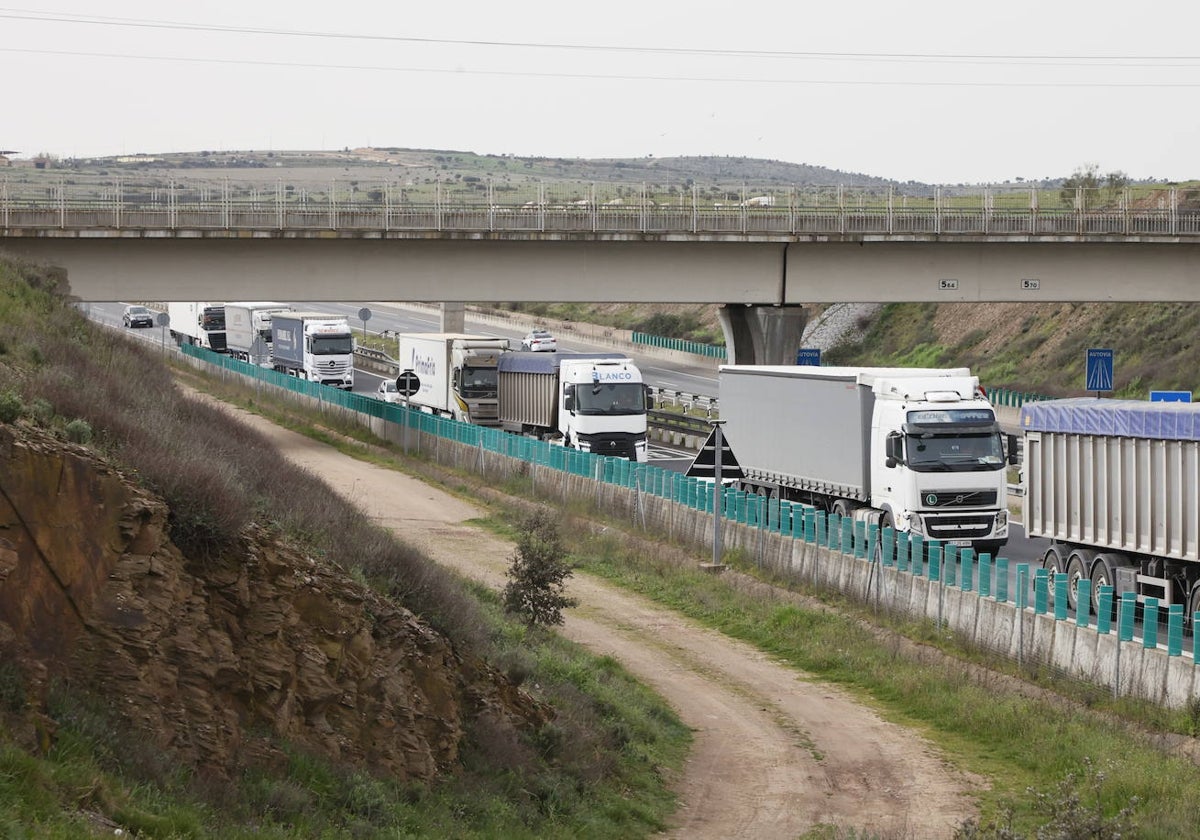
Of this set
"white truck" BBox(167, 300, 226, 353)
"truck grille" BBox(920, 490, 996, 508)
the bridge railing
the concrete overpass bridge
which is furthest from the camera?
"white truck" BBox(167, 300, 226, 353)

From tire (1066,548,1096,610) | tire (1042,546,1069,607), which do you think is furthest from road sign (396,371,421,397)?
tire (1066,548,1096,610)

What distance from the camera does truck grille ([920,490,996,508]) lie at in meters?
29.7

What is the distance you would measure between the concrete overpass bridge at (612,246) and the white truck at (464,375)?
178cm

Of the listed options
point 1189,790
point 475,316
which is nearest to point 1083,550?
point 1189,790

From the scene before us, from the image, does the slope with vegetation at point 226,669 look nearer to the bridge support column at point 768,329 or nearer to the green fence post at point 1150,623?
the green fence post at point 1150,623

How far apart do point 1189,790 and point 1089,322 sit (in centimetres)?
7434

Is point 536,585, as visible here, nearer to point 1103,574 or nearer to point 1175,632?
point 1175,632

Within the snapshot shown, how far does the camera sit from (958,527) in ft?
98.1

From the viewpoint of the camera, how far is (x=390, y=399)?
67938mm

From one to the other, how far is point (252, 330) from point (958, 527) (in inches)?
2562

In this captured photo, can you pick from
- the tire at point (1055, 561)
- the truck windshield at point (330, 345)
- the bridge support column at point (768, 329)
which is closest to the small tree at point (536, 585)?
the tire at point (1055, 561)

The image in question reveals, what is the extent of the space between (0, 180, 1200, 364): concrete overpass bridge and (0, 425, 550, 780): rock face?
3934 cm

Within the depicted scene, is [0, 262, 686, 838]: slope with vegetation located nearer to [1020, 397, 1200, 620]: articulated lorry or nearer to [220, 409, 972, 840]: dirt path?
[220, 409, 972, 840]: dirt path

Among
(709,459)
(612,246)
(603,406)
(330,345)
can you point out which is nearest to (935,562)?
(709,459)
